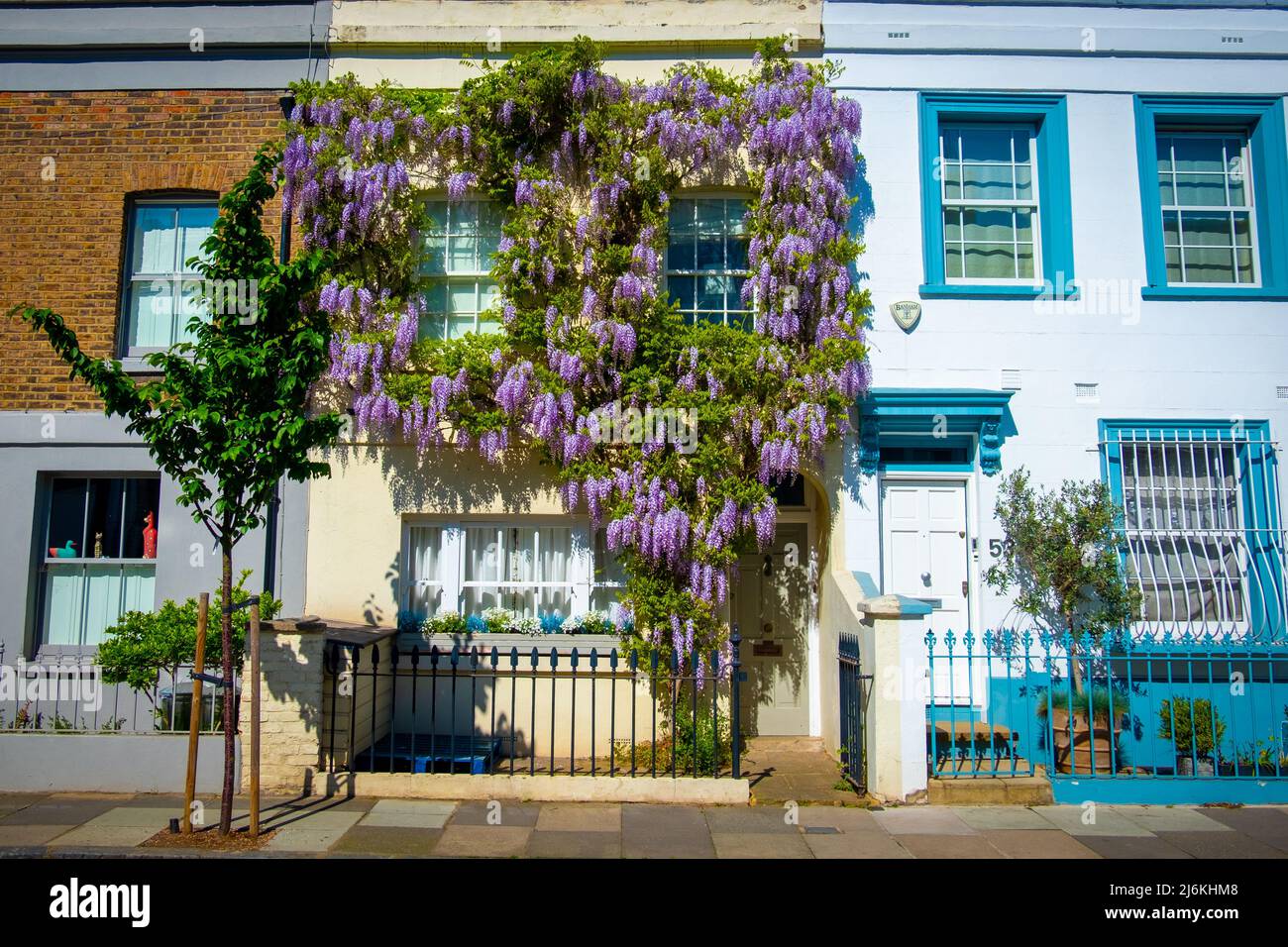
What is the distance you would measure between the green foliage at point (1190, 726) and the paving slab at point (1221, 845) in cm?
130

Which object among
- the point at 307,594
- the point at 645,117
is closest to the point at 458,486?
the point at 307,594

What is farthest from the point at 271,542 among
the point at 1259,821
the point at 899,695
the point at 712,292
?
the point at 1259,821

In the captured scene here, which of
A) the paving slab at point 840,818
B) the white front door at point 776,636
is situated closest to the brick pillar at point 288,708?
the paving slab at point 840,818

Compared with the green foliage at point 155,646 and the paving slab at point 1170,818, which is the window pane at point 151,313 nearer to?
the green foliage at point 155,646

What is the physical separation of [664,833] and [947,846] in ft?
7.14

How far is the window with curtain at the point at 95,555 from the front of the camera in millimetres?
10414

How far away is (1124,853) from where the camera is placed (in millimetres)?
7219

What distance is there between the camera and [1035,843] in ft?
24.6

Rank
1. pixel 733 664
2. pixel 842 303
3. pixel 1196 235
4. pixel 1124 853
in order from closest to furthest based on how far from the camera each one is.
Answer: pixel 1124 853 → pixel 733 664 → pixel 842 303 → pixel 1196 235

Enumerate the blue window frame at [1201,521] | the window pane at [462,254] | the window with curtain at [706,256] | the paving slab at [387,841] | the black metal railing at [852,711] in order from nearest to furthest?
1. the paving slab at [387,841]
2. the black metal railing at [852,711]
3. the blue window frame at [1201,521]
4. the window with curtain at [706,256]
5. the window pane at [462,254]

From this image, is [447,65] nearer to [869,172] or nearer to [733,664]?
[869,172]

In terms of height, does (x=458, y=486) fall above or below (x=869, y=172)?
below

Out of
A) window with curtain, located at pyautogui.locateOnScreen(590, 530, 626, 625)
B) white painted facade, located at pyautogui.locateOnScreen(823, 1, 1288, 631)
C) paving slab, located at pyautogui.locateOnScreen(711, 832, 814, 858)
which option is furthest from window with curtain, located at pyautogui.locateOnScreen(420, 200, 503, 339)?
paving slab, located at pyautogui.locateOnScreen(711, 832, 814, 858)

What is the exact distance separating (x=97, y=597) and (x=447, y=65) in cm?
703
